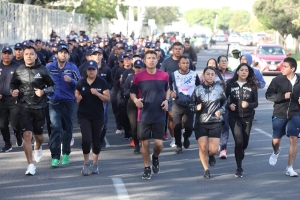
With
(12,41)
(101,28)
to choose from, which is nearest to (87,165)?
(12,41)

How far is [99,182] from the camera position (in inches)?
389

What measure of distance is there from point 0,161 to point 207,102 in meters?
3.74

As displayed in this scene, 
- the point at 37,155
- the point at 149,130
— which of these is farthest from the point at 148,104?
the point at 37,155

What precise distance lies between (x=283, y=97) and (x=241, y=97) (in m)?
0.61

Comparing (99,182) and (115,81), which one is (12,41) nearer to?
(115,81)

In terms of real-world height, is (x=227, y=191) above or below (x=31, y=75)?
below

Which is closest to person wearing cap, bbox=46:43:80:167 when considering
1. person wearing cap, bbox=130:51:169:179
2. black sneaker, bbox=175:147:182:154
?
person wearing cap, bbox=130:51:169:179

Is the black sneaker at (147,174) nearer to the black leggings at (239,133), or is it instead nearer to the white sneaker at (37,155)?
the black leggings at (239,133)

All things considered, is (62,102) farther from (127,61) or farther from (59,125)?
(127,61)

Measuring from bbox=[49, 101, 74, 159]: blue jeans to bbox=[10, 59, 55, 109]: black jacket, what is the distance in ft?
2.17

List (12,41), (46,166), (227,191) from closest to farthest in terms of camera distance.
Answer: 1. (227,191)
2. (46,166)
3. (12,41)

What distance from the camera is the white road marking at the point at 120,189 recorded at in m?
8.90

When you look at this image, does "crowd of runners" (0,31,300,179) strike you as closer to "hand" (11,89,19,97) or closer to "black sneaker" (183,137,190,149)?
"hand" (11,89,19,97)

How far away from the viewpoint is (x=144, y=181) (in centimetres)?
1001
